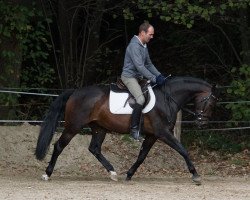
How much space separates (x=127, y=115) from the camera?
1277cm

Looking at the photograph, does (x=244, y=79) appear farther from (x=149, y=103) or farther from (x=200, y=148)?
(x=149, y=103)

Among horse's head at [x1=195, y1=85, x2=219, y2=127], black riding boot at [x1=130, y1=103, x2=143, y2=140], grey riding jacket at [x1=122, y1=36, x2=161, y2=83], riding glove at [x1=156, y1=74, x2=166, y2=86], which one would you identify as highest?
grey riding jacket at [x1=122, y1=36, x2=161, y2=83]

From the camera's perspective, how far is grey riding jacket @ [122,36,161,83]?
12359 millimetres

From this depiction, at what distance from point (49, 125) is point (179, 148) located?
2431 millimetres

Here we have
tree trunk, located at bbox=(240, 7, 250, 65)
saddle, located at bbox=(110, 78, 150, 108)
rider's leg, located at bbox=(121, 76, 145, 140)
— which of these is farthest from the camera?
tree trunk, located at bbox=(240, 7, 250, 65)

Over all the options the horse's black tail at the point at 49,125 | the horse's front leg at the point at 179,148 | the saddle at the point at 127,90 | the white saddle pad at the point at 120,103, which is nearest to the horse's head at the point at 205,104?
the horse's front leg at the point at 179,148

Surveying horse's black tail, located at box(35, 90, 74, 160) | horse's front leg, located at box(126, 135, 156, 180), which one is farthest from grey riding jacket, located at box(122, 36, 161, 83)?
horse's black tail, located at box(35, 90, 74, 160)

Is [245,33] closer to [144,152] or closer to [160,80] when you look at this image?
[160,80]

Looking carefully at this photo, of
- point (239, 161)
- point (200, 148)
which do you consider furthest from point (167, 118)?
point (200, 148)

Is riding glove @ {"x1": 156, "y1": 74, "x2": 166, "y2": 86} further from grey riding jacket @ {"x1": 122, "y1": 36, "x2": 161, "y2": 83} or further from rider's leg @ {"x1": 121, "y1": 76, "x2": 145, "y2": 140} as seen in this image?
rider's leg @ {"x1": 121, "y1": 76, "x2": 145, "y2": 140}

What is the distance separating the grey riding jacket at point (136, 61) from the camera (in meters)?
12.4

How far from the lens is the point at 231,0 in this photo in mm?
16359

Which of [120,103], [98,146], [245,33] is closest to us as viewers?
[120,103]

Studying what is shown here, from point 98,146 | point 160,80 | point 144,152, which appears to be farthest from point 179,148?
point 98,146
